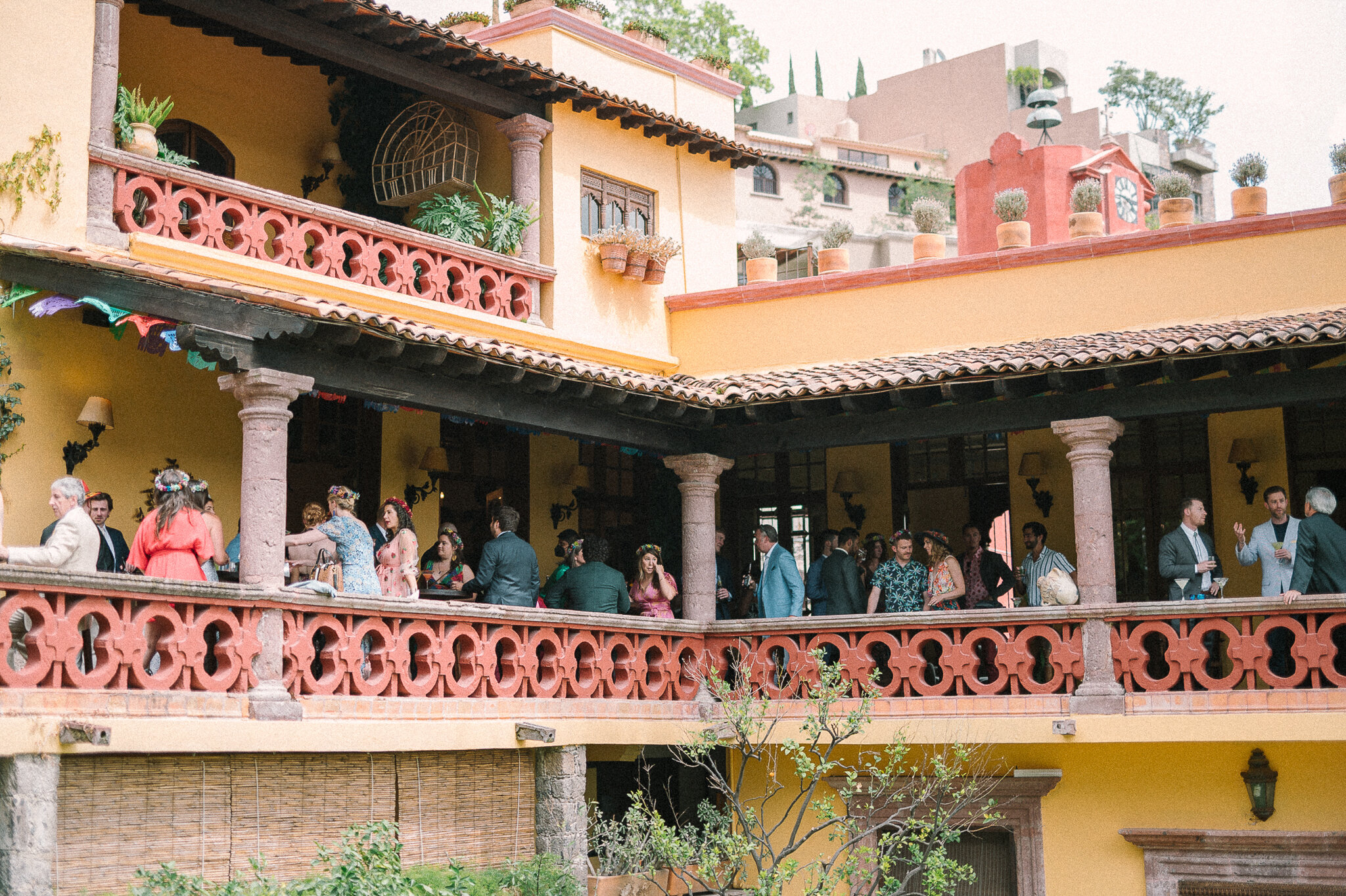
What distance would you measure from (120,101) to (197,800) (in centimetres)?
520

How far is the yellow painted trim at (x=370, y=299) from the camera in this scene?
36.4ft

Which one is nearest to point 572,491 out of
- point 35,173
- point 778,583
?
point 778,583

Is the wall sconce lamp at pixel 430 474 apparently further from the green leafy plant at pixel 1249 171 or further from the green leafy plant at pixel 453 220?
the green leafy plant at pixel 1249 171

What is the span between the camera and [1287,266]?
44.5 ft

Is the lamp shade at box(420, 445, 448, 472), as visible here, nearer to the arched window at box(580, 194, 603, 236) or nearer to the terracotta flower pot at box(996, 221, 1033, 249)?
the arched window at box(580, 194, 603, 236)

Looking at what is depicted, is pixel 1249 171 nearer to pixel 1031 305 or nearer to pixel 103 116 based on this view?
pixel 1031 305

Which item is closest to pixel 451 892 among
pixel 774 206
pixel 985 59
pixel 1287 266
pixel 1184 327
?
pixel 1184 327

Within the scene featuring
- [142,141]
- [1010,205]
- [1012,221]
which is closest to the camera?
[142,141]

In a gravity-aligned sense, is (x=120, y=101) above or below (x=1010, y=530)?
above

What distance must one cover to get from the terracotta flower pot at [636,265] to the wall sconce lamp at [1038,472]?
4.21 meters

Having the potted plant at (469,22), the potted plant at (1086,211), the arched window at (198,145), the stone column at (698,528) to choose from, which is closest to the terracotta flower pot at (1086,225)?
the potted plant at (1086,211)

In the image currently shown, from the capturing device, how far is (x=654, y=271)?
1567 centimetres

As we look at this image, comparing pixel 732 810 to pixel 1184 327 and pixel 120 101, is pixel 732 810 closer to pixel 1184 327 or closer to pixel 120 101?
pixel 1184 327

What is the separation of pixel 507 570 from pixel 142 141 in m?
4.08
